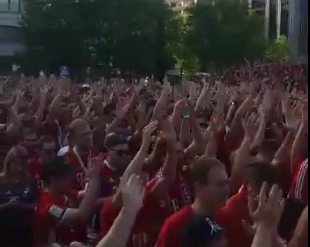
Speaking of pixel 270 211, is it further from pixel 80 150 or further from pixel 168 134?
pixel 80 150

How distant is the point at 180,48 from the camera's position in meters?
54.0

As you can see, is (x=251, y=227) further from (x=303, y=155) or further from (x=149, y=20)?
(x=149, y=20)

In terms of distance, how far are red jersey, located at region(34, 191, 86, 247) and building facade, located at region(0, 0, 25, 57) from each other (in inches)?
2287

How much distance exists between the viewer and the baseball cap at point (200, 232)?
4.30 meters

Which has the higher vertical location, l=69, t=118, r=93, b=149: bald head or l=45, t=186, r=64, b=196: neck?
l=69, t=118, r=93, b=149: bald head

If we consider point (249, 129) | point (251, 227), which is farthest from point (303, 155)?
point (251, 227)

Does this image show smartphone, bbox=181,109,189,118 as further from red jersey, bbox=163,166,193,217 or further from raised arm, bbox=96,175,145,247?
raised arm, bbox=96,175,145,247

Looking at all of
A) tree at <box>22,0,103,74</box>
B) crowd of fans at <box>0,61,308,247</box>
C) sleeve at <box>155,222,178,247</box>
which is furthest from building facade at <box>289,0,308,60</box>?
sleeve at <box>155,222,178,247</box>

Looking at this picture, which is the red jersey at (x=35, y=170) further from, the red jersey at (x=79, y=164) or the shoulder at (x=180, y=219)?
the shoulder at (x=180, y=219)

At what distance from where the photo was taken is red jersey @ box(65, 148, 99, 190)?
621cm

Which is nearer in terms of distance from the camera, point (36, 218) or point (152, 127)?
point (36, 218)

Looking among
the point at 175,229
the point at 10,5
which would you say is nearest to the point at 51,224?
the point at 175,229

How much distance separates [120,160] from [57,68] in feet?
157

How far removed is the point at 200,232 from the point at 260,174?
0.83 m
